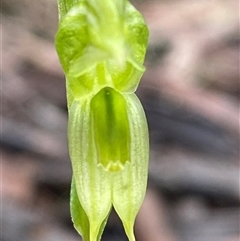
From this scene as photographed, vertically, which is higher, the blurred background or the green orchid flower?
the green orchid flower

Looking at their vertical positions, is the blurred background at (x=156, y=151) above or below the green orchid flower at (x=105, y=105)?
below

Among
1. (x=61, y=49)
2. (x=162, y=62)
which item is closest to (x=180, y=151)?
(x=162, y=62)

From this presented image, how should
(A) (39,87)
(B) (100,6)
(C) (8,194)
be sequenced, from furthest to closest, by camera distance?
(A) (39,87), (C) (8,194), (B) (100,6)

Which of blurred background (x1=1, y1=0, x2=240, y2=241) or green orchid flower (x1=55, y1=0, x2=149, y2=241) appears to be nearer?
green orchid flower (x1=55, y1=0, x2=149, y2=241)

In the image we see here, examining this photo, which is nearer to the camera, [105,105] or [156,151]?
[105,105]

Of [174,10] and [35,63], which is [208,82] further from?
[174,10]
